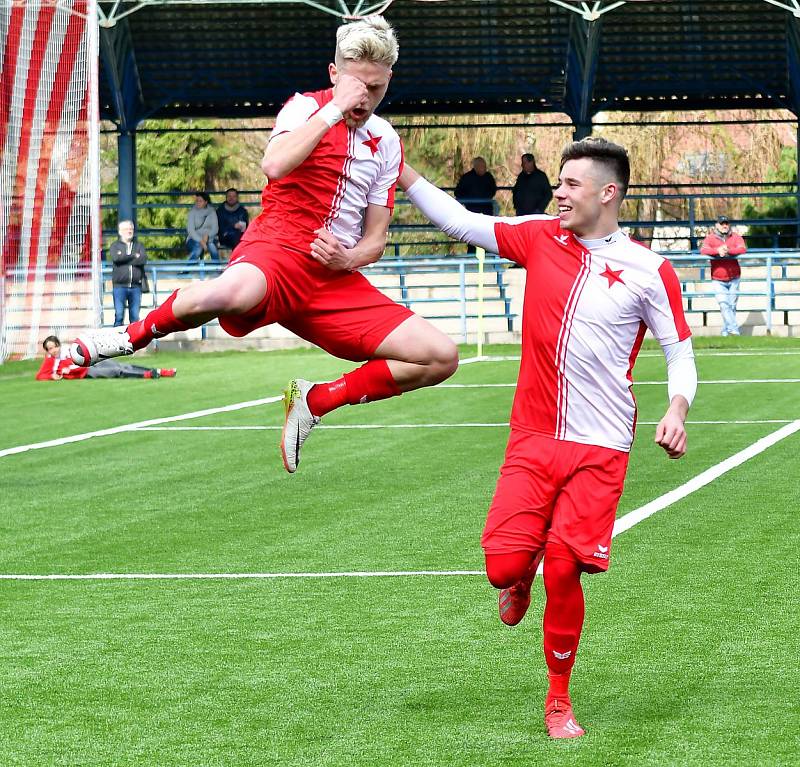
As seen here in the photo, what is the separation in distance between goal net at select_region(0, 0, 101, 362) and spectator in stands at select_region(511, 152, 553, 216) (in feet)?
29.3

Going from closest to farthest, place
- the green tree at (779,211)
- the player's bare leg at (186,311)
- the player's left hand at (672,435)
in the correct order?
the player's left hand at (672,435) < the player's bare leg at (186,311) < the green tree at (779,211)

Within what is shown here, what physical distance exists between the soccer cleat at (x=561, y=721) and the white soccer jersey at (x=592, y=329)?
2.68 feet

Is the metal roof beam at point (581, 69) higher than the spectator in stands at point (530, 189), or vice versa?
the metal roof beam at point (581, 69)

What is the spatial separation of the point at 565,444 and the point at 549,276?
540 millimetres

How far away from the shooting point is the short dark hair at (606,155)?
523 centimetres

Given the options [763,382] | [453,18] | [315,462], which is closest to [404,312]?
[315,462]

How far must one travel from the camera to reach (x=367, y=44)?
589cm

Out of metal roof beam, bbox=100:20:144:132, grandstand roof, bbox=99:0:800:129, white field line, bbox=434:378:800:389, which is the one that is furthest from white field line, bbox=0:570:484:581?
grandstand roof, bbox=99:0:800:129

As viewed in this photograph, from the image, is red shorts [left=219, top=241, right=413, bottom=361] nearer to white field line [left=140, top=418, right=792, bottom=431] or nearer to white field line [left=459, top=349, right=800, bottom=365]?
white field line [left=140, top=418, right=792, bottom=431]

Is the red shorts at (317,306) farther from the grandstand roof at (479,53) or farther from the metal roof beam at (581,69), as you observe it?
the grandstand roof at (479,53)

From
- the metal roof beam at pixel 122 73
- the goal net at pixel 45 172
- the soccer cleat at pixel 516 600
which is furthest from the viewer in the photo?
the metal roof beam at pixel 122 73

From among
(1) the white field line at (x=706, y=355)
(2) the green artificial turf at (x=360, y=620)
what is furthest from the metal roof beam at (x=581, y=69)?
(2) the green artificial turf at (x=360, y=620)

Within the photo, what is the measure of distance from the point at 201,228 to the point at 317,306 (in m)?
24.6

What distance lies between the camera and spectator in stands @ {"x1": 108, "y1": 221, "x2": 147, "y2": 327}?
2527 cm
